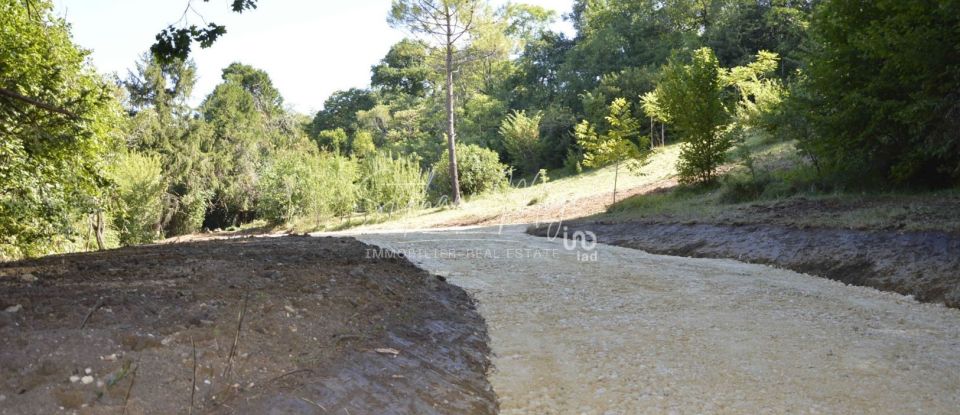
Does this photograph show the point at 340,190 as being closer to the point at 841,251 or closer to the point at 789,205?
the point at 789,205

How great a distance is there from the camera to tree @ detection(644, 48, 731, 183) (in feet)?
52.2

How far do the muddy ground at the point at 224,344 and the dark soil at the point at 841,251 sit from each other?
4655 mm

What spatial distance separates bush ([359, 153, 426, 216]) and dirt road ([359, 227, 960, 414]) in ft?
58.6

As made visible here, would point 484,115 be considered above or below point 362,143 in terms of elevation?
above

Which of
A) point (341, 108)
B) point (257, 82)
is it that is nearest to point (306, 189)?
point (257, 82)

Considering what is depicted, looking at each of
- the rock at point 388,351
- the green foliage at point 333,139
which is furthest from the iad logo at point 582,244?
the green foliage at point 333,139

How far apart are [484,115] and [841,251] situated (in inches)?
1473

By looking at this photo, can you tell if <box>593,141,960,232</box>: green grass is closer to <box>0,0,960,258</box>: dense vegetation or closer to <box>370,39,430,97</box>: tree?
<box>0,0,960,258</box>: dense vegetation

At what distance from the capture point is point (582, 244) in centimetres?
1159

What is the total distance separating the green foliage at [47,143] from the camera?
9.09m

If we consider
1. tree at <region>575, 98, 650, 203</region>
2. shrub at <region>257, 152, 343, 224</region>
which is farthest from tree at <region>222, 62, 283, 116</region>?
tree at <region>575, 98, 650, 203</region>

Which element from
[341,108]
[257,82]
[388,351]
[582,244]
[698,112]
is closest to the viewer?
[388,351]

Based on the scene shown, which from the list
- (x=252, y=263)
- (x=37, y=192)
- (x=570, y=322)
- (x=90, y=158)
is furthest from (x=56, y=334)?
(x=90, y=158)

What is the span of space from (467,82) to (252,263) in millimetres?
47260
